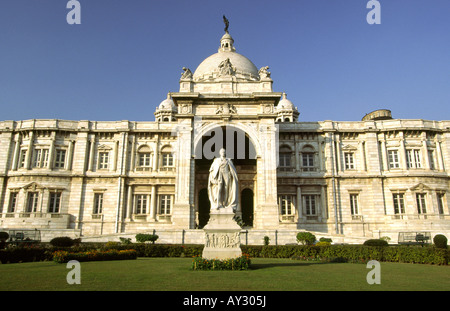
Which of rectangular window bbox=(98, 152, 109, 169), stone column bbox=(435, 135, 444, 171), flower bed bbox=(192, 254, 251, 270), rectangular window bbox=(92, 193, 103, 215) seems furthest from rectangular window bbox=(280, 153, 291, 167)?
flower bed bbox=(192, 254, 251, 270)

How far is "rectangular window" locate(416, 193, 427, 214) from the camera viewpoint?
34594mm

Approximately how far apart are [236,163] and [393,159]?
57.7ft

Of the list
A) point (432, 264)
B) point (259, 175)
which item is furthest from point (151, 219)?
point (432, 264)

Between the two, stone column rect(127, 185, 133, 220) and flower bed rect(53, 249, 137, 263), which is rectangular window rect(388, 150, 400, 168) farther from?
flower bed rect(53, 249, 137, 263)

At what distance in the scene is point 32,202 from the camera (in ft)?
116

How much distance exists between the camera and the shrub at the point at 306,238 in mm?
25528

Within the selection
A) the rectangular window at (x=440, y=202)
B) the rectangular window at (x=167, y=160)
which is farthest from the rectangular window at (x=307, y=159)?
the rectangular window at (x=167, y=160)

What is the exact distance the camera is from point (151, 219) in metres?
36.1

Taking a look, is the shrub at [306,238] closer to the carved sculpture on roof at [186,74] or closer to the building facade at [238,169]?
the building facade at [238,169]

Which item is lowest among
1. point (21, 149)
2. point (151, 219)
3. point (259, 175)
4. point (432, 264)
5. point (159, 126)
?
point (432, 264)

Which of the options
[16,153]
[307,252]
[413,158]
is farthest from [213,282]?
[16,153]
